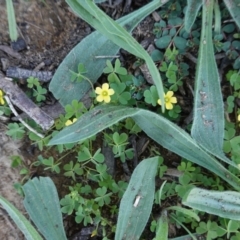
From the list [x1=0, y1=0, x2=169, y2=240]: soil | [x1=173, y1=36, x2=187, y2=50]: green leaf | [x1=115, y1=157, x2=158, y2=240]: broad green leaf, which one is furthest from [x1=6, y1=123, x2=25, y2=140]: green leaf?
[x1=173, y1=36, x2=187, y2=50]: green leaf

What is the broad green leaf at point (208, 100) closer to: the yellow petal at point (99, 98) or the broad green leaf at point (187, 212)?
the broad green leaf at point (187, 212)

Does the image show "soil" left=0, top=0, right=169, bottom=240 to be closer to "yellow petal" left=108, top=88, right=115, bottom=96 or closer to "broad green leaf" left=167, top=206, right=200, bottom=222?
"yellow petal" left=108, top=88, right=115, bottom=96

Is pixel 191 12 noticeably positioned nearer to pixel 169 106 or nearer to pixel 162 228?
pixel 169 106

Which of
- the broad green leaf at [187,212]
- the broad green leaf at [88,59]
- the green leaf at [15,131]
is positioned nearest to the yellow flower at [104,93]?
the broad green leaf at [88,59]

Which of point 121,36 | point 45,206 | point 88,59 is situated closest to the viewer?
point 121,36

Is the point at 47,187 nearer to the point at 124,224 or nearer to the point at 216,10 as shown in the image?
the point at 124,224

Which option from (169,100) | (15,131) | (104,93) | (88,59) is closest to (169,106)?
(169,100)
